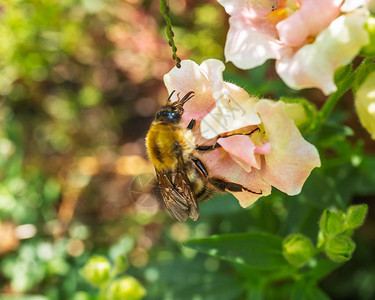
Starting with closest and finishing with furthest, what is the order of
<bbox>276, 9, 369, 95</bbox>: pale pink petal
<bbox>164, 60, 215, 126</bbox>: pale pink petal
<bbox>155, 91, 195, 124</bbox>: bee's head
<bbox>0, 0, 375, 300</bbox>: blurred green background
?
<bbox>276, 9, 369, 95</bbox>: pale pink petal, <bbox>164, 60, 215, 126</bbox>: pale pink petal, <bbox>155, 91, 195, 124</bbox>: bee's head, <bbox>0, 0, 375, 300</bbox>: blurred green background

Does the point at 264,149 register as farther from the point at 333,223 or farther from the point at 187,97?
the point at 333,223

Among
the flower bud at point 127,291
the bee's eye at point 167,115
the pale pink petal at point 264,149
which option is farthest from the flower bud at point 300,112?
the flower bud at point 127,291

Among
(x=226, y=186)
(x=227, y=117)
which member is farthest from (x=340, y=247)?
(x=227, y=117)

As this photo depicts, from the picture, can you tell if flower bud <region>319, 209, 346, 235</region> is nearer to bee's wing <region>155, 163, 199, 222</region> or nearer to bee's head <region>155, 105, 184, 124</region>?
bee's wing <region>155, 163, 199, 222</region>

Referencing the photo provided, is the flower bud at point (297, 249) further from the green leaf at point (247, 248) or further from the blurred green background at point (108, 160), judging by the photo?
the blurred green background at point (108, 160)

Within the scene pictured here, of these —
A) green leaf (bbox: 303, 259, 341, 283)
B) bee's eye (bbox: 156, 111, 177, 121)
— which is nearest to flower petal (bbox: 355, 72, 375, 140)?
bee's eye (bbox: 156, 111, 177, 121)

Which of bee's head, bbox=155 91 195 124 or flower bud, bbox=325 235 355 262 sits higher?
bee's head, bbox=155 91 195 124
